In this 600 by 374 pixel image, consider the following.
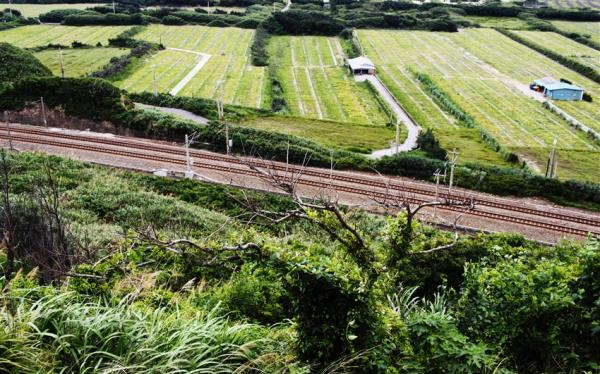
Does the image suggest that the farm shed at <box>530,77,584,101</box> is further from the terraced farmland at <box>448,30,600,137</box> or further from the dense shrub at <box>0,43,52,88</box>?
the dense shrub at <box>0,43,52,88</box>

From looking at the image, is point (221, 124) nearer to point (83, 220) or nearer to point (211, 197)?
point (211, 197)

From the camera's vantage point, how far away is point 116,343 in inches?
258

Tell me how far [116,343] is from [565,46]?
80960 mm

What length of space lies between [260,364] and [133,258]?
407 cm

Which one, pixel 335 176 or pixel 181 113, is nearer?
pixel 335 176

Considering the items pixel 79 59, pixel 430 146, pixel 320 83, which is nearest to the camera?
pixel 430 146

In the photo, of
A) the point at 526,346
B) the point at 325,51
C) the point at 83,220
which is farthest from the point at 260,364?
the point at 325,51

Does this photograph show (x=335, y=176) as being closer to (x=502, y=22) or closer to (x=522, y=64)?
(x=522, y=64)

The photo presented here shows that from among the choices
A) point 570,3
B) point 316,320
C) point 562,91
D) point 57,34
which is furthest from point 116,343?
point 570,3

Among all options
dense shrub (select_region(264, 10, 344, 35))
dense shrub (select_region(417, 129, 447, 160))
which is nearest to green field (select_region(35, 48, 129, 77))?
dense shrub (select_region(264, 10, 344, 35))

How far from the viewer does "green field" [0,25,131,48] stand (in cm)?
6956

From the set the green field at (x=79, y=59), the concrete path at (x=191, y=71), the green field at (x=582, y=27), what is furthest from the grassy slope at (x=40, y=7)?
the green field at (x=582, y=27)

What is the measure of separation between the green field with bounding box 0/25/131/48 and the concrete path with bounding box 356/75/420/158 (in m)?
34.5

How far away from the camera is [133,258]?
9922mm
